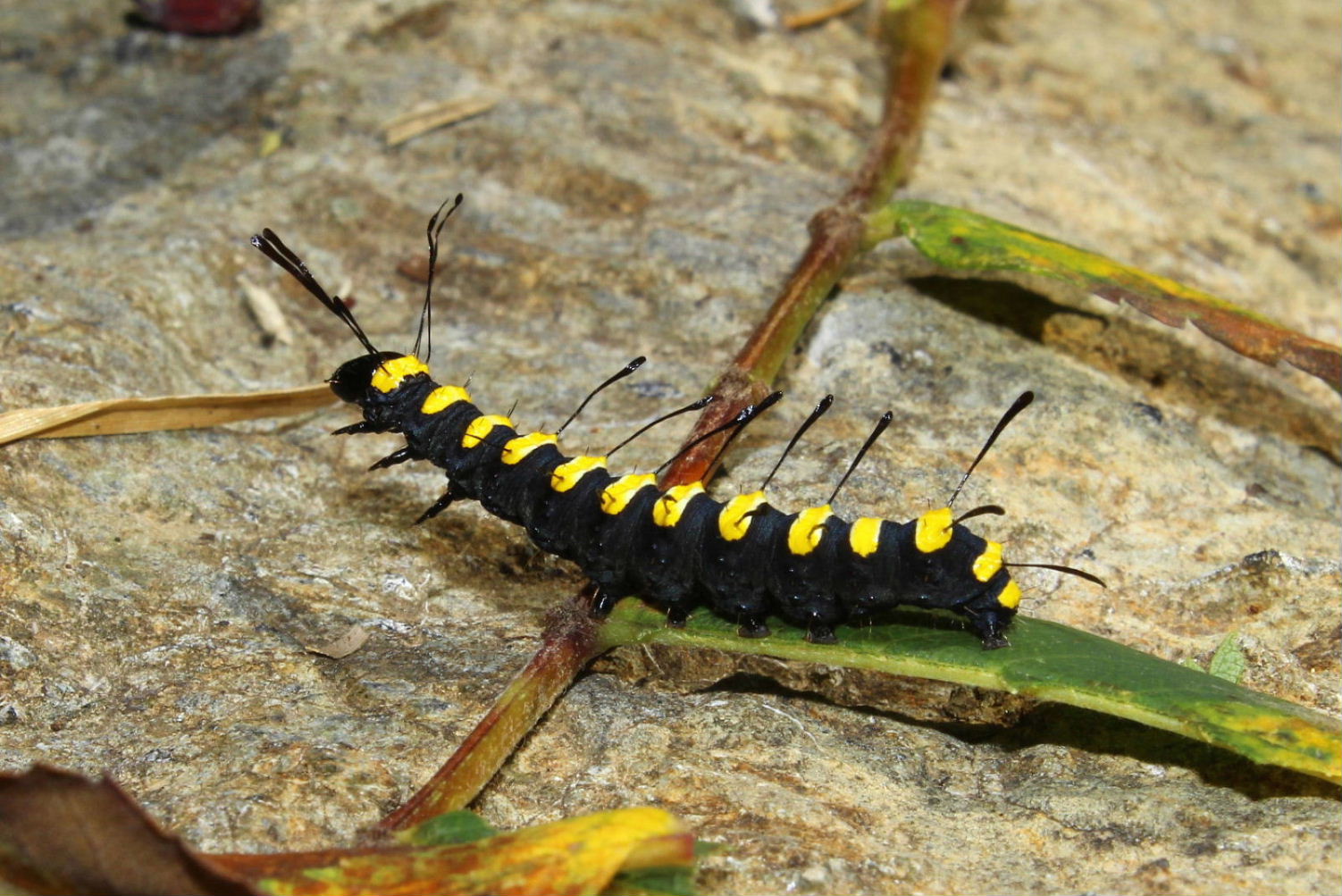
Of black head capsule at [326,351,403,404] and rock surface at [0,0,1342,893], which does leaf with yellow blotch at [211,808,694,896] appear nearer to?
rock surface at [0,0,1342,893]

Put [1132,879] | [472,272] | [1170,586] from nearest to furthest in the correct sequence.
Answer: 1. [1132,879]
2. [1170,586]
3. [472,272]

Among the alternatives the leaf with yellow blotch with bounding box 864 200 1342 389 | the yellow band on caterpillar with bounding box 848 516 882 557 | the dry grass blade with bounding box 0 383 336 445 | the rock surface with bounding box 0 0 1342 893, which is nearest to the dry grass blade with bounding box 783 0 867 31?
the rock surface with bounding box 0 0 1342 893

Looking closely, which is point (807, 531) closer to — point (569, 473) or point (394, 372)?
point (569, 473)

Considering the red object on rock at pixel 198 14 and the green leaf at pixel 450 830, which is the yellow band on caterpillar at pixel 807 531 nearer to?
the green leaf at pixel 450 830

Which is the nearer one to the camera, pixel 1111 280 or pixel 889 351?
pixel 1111 280

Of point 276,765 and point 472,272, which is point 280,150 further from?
point 276,765

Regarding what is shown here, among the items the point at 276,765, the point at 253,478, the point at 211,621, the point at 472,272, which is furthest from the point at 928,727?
the point at 472,272

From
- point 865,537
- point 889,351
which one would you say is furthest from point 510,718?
point 889,351
